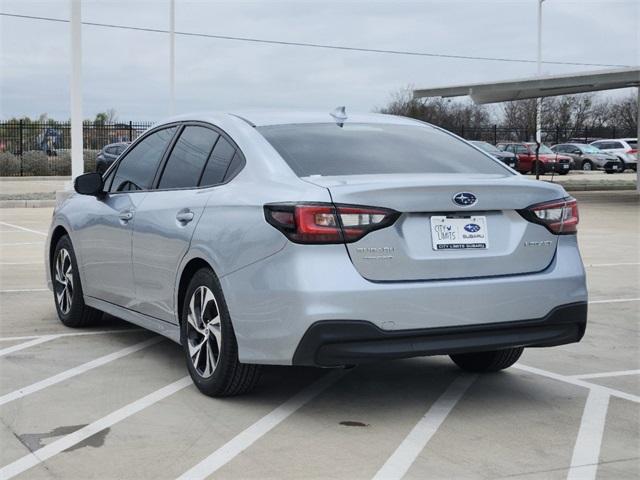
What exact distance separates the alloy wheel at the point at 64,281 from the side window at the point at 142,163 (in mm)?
828

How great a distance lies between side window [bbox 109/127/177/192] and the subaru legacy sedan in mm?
337

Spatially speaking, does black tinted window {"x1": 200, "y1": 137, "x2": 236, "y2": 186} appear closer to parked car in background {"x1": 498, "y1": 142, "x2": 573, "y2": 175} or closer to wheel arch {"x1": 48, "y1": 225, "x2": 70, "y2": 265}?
wheel arch {"x1": 48, "y1": 225, "x2": 70, "y2": 265}

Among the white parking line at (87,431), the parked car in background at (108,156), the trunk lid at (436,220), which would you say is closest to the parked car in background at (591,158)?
the parked car in background at (108,156)

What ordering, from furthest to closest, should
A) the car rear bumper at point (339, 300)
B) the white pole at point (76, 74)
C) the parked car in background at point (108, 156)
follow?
the parked car in background at point (108, 156) < the white pole at point (76, 74) < the car rear bumper at point (339, 300)

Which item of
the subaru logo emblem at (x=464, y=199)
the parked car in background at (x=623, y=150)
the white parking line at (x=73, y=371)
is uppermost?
the parked car in background at (x=623, y=150)

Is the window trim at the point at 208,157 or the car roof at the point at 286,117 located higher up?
the car roof at the point at 286,117

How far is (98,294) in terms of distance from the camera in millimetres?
7359

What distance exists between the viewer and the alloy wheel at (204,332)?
222 inches

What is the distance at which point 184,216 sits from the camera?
603cm

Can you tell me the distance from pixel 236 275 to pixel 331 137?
1112 mm

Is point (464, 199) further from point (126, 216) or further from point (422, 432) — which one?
point (126, 216)

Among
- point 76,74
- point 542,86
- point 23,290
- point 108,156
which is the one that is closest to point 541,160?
point 542,86

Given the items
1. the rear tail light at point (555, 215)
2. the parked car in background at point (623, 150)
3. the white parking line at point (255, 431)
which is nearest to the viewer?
the white parking line at point (255, 431)

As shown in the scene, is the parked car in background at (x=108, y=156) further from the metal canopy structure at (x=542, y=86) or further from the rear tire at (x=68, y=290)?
the rear tire at (x=68, y=290)
